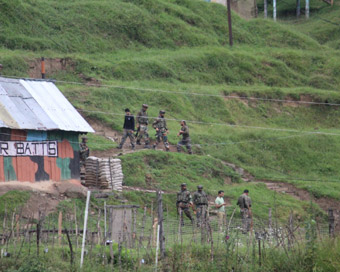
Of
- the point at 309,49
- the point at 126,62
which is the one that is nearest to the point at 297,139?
the point at 126,62

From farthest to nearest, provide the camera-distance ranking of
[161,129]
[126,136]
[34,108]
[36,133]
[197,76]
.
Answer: [197,76] < [161,129] < [126,136] < [34,108] < [36,133]

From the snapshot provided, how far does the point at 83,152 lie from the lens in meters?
26.7

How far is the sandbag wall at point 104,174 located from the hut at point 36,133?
2.39ft

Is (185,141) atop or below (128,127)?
below

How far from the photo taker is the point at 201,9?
2069 inches

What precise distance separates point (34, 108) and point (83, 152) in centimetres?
314

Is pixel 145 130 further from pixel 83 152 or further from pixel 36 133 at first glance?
pixel 36 133

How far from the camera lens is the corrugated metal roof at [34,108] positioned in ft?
76.4

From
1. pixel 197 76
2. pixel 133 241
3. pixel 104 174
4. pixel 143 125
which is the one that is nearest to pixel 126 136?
pixel 143 125

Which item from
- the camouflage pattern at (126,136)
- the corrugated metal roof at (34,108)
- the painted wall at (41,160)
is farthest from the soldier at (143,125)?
the painted wall at (41,160)

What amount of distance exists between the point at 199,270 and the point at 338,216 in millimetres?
13964

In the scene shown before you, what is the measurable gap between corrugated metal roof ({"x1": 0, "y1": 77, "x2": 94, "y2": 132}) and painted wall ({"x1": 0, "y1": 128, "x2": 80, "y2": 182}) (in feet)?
1.11

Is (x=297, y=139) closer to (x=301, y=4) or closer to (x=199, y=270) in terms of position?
(x=199, y=270)

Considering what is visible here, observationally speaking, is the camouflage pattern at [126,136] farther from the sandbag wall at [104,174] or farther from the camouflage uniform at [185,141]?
the sandbag wall at [104,174]
